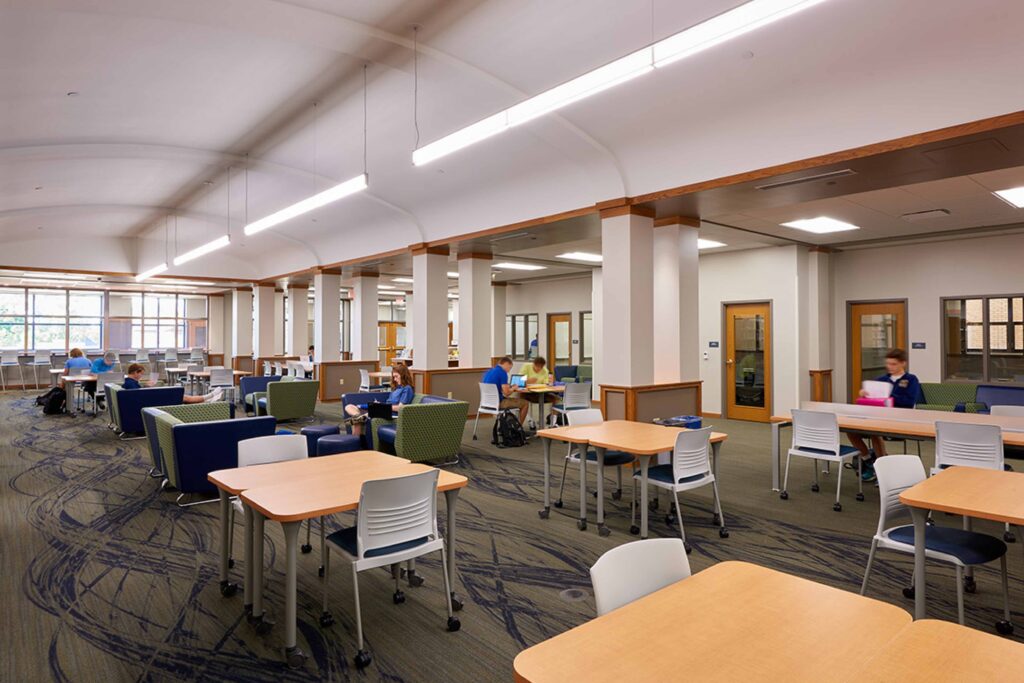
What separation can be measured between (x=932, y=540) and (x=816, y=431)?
7.96ft

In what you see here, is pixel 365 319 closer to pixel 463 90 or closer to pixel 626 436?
pixel 463 90

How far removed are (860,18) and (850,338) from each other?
759 centimetres

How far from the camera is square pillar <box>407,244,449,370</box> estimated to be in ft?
32.7

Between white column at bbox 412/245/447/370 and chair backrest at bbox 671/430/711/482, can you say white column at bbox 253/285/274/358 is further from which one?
chair backrest at bbox 671/430/711/482

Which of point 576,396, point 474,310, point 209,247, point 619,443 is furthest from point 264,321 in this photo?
point 619,443

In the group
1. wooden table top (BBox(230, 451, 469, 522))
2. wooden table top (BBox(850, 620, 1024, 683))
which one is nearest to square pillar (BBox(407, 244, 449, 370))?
wooden table top (BBox(230, 451, 469, 522))

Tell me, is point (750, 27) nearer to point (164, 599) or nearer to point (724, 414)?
point (164, 599)

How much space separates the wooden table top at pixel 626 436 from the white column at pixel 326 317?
30.2 ft

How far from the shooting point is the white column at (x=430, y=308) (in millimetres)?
9961

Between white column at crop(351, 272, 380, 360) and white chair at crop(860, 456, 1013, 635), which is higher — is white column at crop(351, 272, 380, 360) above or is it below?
above

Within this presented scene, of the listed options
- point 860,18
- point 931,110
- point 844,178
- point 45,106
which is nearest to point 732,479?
point 844,178

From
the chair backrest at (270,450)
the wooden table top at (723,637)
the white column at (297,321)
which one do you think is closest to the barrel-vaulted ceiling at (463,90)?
the chair backrest at (270,450)

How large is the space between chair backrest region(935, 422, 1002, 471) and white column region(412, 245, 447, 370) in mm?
7320

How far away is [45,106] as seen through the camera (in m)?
6.05
